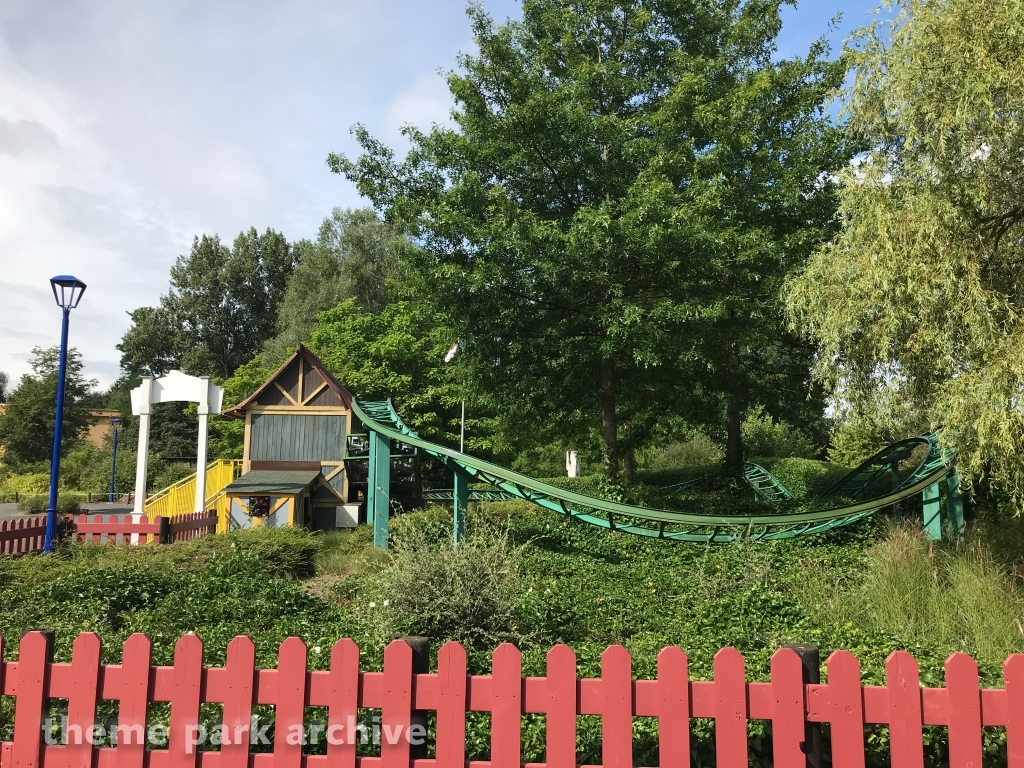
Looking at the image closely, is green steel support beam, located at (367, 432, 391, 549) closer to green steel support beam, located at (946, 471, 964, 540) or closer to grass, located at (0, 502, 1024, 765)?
grass, located at (0, 502, 1024, 765)

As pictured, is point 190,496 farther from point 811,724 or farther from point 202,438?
point 811,724

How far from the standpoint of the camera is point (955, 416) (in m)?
6.46

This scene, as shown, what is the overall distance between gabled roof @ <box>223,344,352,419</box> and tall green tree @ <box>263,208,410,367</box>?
16.5 meters

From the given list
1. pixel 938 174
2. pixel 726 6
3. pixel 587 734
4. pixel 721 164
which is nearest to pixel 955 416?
pixel 938 174

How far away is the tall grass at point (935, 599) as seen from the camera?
5.51 metres

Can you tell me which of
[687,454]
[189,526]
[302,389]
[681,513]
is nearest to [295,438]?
[302,389]

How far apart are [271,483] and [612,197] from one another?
10501mm

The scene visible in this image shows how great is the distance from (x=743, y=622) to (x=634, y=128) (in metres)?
9.53

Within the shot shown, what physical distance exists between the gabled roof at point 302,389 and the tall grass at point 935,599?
14754 mm

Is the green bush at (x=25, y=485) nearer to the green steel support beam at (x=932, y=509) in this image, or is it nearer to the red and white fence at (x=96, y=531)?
the red and white fence at (x=96, y=531)

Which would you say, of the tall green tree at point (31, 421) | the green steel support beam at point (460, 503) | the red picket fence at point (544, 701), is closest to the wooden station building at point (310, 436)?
the green steel support beam at point (460, 503)

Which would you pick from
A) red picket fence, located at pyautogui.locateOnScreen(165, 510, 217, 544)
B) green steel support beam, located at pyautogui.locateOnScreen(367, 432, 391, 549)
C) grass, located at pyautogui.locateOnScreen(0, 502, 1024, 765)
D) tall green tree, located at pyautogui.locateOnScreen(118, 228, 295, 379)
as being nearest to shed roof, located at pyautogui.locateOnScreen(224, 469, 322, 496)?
red picket fence, located at pyautogui.locateOnScreen(165, 510, 217, 544)

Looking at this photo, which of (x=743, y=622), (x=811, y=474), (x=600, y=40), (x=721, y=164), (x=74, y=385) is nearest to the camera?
(x=743, y=622)

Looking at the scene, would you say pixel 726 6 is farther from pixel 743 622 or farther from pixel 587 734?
pixel 587 734
